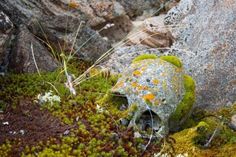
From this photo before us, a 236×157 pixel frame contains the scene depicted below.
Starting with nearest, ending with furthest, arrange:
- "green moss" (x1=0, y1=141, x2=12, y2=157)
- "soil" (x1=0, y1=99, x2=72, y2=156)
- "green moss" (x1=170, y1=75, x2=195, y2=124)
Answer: "green moss" (x1=0, y1=141, x2=12, y2=157) → "soil" (x1=0, y1=99, x2=72, y2=156) → "green moss" (x1=170, y1=75, x2=195, y2=124)

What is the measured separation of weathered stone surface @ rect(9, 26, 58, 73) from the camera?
427 inches

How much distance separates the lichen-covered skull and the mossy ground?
11.2 inches

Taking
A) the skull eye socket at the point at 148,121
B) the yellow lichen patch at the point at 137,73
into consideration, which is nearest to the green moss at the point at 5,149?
the skull eye socket at the point at 148,121

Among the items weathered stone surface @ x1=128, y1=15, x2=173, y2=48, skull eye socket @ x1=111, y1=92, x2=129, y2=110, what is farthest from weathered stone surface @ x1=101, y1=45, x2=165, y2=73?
skull eye socket @ x1=111, y1=92, x2=129, y2=110

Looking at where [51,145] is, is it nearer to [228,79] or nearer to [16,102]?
[16,102]

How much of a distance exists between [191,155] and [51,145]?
7.24ft

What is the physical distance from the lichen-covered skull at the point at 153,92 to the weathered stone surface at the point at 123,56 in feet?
8.19

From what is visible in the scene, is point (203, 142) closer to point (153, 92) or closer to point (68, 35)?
point (153, 92)

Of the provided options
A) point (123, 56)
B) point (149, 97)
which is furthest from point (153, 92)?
point (123, 56)

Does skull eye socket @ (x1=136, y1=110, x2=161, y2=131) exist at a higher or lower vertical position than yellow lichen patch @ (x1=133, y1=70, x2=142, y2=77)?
lower

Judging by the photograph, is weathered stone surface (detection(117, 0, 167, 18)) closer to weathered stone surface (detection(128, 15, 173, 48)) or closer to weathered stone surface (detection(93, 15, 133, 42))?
weathered stone surface (detection(93, 15, 133, 42))

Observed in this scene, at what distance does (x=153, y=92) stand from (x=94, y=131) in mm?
1175

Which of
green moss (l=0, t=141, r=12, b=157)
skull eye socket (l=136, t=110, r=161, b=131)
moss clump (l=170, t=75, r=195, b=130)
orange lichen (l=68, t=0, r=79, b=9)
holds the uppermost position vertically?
orange lichen (l=68, t=0, r=79, b=9)

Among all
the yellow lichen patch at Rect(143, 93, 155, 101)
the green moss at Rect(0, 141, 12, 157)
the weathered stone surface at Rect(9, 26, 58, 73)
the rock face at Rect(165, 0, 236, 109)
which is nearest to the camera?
the green moss at Rect(0, 141, 12, 157)
